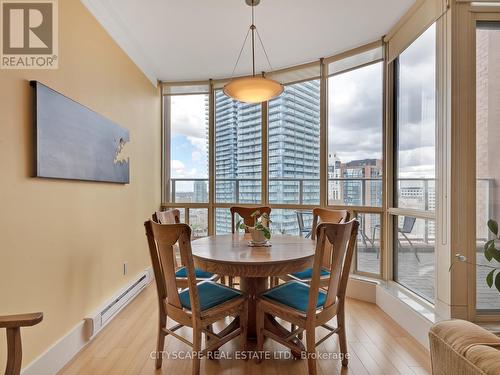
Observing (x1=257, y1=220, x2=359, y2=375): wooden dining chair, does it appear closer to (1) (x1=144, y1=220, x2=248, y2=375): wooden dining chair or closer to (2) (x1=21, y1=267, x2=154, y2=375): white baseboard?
(1) (x1=144, y1=220, x2=248, y2=375): wooden dining chair

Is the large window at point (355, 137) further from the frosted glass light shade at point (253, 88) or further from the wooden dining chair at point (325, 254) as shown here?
the frosted glass light shade at point (253, 88)

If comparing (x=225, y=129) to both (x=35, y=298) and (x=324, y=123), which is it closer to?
(x=324, y=123)

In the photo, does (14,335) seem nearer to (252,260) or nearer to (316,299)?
(252,260)

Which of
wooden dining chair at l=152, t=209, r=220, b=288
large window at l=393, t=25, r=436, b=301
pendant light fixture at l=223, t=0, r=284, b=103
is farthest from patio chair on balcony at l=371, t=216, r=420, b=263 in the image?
wooden dining chair at l=152, t=209, r=220, b=288

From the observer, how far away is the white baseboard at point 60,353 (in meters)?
1.71

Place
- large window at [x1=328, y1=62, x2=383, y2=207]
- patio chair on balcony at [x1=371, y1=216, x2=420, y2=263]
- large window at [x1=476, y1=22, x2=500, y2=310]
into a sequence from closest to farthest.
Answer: large window at [x1=476, y1=22, x2=500, y2=310] → patio chair on balcony at [x1=371, y1=216, x2=420, y2=263] → large window at [x1=328, y1=62, x2=383, y2=207]

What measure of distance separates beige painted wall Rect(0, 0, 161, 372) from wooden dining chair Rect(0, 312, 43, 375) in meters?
0.56

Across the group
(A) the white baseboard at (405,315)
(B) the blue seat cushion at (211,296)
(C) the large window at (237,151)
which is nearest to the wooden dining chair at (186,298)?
(B) the blue seat cushion at (211,296)

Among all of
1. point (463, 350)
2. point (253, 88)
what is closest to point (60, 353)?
point (463, 350)

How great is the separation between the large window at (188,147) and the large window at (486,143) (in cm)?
322

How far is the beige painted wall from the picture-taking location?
159cm

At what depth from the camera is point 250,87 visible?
2338 mm

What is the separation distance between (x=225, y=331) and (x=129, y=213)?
1729 millimetres

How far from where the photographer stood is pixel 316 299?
5.56 ft
